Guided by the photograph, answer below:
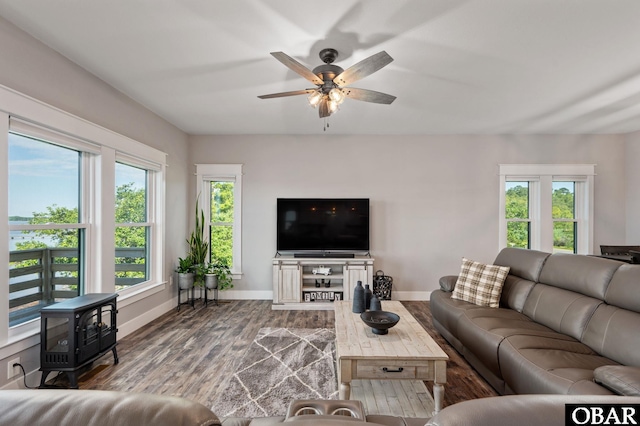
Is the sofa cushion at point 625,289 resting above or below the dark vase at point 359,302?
above

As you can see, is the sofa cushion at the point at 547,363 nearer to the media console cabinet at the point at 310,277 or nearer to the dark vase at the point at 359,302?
the dark vase at the point at 359,302

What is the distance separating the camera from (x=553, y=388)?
1625 mm

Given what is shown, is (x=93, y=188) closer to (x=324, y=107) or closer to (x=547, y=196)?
(x=324, y=107)

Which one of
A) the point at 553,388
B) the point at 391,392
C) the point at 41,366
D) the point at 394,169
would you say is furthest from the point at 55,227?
the point at 394,169

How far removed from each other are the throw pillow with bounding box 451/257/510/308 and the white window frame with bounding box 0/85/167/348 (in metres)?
3.74

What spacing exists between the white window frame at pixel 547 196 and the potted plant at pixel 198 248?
477 centimetres

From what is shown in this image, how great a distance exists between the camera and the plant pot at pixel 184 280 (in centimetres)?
427

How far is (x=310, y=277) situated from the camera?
4.50 metres

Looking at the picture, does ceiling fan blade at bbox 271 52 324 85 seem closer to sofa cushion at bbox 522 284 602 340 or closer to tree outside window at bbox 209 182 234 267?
sofa cushion at bbox 522 284 602 340

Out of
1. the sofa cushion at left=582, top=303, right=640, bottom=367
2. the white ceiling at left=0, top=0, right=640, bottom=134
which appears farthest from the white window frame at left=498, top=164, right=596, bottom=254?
the sofa cushion at left=582, top=303, right=640, bottom=367

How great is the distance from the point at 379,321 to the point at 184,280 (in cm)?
312

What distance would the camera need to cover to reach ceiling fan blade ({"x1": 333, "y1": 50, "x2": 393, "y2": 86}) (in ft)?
6.42

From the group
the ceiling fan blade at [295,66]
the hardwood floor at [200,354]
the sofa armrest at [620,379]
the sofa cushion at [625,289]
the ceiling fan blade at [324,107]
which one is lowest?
the hardwood floor at [200,354]

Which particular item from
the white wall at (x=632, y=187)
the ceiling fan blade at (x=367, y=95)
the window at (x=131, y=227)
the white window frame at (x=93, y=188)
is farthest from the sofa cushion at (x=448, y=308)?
the white wall at (x=632, y=187)
